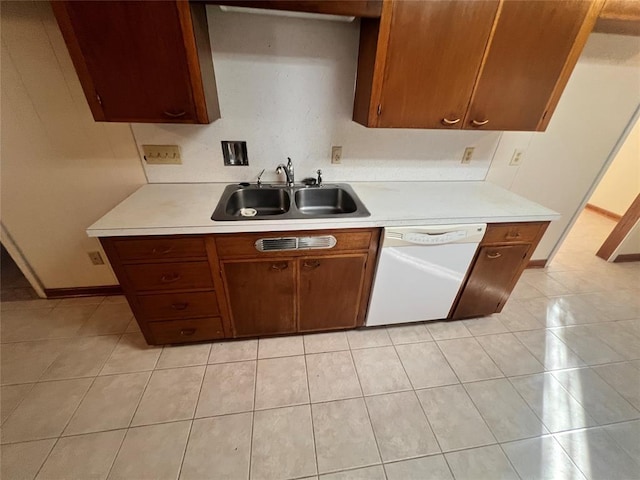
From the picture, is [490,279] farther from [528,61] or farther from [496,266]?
[528,61]

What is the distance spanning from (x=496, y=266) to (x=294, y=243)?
1306mm

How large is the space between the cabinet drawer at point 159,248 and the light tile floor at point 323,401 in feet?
2.38

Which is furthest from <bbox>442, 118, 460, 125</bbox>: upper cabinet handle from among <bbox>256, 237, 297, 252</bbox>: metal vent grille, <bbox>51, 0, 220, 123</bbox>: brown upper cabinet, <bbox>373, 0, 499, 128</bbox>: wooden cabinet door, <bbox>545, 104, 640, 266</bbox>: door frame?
<bbox>545, 104, 640, 266</bbox>: door frame

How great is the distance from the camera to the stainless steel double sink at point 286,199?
1556mm

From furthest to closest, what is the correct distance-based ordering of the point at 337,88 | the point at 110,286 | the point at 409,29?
the point at 110,286 → the point at 337,88 → the point at 409,29

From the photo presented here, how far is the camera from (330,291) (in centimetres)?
151

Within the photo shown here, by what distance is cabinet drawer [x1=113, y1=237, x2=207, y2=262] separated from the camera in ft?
3.92

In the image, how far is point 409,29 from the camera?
1121 mm

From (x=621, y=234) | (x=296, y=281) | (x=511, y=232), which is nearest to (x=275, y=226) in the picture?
(x=296, y=281)

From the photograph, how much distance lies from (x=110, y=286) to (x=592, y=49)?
3.75 m

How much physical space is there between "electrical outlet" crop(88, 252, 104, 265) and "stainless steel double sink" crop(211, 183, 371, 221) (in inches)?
45.9

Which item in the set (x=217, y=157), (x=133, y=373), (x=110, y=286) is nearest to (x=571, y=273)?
(x=217, y=157)

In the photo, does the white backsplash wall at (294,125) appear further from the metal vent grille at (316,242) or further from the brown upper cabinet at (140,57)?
the metal vent grille at (316,242)

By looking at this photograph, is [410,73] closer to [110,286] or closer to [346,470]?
[346,470]
